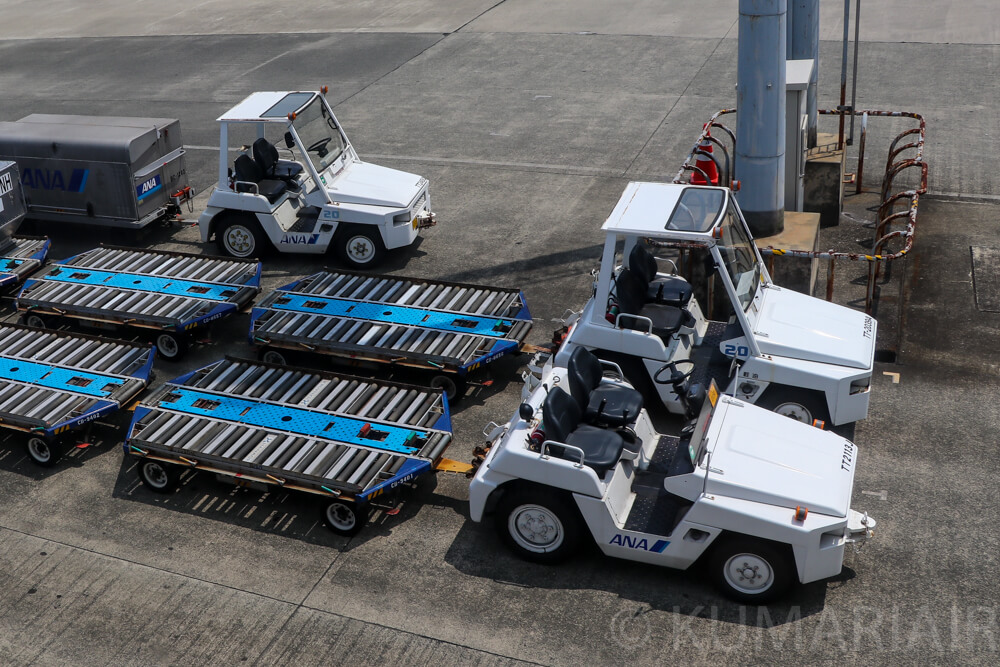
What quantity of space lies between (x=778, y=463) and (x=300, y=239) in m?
8.21

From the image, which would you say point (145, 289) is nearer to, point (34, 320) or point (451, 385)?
point (34, 320)

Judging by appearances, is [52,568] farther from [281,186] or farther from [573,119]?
[573,119]

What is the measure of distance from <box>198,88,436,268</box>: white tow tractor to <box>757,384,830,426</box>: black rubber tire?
19.6 feet

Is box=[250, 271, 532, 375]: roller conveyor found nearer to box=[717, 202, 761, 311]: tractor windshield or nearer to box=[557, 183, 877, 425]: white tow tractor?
box=[557, 183, 877, 425]: white tow tractor

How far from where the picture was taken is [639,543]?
25.3 feet

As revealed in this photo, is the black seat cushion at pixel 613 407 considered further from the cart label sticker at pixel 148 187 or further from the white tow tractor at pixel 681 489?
the cart label sticker at pixel 148 187

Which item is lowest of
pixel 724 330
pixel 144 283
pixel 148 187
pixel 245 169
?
pixel 724 330

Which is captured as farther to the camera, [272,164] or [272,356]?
[272,164]

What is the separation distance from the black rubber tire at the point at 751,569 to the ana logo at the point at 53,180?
11411 mm

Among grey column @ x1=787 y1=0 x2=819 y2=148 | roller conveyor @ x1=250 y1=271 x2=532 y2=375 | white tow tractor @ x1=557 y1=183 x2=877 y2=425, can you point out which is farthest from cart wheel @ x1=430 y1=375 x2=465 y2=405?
grey column @ x1=787 y1=0 x2=819 y2=148

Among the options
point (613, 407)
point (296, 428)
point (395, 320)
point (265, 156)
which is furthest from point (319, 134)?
point (613, 407)

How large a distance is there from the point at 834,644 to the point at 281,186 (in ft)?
32.6

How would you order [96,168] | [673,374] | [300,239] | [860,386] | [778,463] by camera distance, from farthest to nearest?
1. [96,168]
2. [300,239]
3. [673,374]
4. [860,386]
5. [778,463]

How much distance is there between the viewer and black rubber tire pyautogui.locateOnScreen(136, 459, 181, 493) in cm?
927
